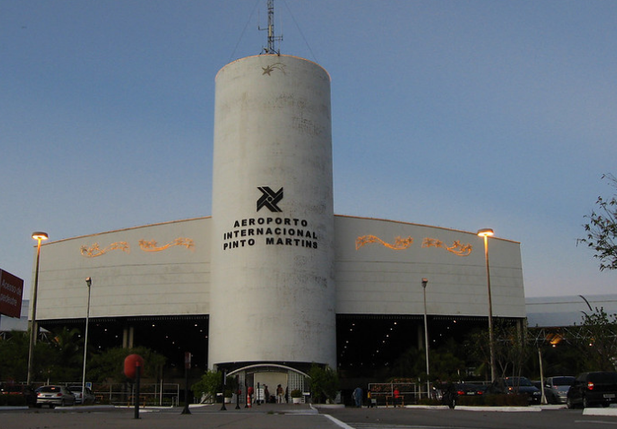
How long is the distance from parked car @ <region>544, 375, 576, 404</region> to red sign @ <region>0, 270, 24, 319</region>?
3199 cm

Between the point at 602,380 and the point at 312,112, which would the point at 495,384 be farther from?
the point at 312,112

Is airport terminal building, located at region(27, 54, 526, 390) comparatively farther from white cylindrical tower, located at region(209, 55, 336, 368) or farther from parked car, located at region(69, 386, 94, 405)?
parked car, located at region(69, 386, 94, 405)

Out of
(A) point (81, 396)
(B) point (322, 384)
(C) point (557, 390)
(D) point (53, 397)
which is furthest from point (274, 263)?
(C) point (557, 390)

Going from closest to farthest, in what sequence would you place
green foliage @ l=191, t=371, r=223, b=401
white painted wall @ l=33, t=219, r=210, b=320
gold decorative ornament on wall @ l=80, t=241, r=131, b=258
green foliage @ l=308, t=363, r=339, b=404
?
green foliage @ l=308, t=363, r=339, b=404, green foliage @ l=191, t=371, r=223, b=401, white painted wall @ l=33, t=219, r=210, b=320, gold decorative ornament on wall @ l=80, t=241, r=131, b=258

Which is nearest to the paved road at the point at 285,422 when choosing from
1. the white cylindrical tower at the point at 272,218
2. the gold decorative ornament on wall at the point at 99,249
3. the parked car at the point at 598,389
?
the parked car at the point at 598,389

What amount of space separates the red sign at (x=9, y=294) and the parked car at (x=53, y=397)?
585 cm

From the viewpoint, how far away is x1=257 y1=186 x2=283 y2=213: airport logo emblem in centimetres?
5981

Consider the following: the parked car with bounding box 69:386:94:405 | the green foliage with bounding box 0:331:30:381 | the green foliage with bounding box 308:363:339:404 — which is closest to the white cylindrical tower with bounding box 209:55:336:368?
the green foliage with bounding box 308:363:339:404

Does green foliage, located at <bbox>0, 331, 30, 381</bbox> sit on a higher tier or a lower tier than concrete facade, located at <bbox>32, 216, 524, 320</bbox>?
lower

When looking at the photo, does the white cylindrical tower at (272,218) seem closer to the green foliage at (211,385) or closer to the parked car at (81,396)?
the green foliage at (211,385)

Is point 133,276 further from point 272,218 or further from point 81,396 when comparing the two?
point 81,396

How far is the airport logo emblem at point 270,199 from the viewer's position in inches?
2355

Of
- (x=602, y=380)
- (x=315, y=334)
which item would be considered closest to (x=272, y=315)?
(x=315, y=334)

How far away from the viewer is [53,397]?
42625 millimetres
